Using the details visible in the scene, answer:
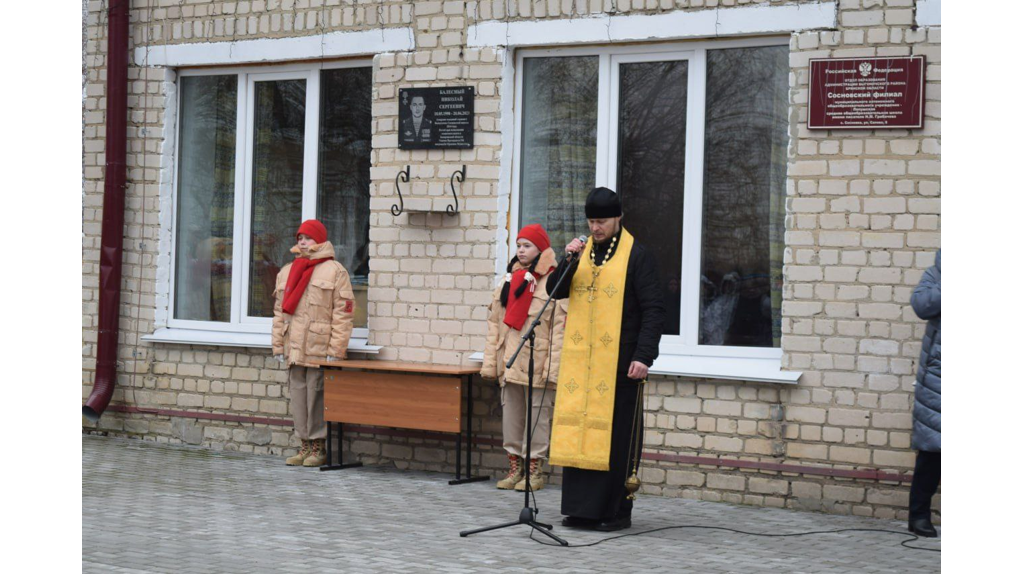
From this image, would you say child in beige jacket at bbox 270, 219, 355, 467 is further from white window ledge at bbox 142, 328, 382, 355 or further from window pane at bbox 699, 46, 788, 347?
window pane at bbox 699, 46, 788, 347

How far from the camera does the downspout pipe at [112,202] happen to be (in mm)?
9883

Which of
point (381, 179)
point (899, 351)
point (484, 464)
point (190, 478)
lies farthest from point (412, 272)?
point (899, 351)

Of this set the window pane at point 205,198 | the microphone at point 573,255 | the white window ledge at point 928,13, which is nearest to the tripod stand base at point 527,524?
the microphone at point 573,255

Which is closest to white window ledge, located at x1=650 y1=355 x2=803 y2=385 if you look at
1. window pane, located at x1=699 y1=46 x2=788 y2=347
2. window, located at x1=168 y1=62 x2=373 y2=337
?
window pane, located at x1=699 y1=46 x2=788 y2=347

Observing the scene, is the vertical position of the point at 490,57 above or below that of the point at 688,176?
above

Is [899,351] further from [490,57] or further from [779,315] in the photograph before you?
[490,57]

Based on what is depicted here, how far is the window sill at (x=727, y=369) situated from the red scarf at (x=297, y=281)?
2.65 metres

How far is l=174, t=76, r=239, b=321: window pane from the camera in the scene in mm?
9906

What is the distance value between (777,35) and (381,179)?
306 centimetres

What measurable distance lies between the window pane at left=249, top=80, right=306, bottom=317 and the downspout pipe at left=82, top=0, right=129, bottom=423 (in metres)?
1.14

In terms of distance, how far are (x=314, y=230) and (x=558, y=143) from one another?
1906 millimetres

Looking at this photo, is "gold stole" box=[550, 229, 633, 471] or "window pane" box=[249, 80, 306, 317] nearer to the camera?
"gold stole" box=[550, 229, 633, 471]

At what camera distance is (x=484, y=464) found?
28.0ft

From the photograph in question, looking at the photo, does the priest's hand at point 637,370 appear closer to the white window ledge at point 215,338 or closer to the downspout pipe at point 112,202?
the white window ledge at point 215,338
